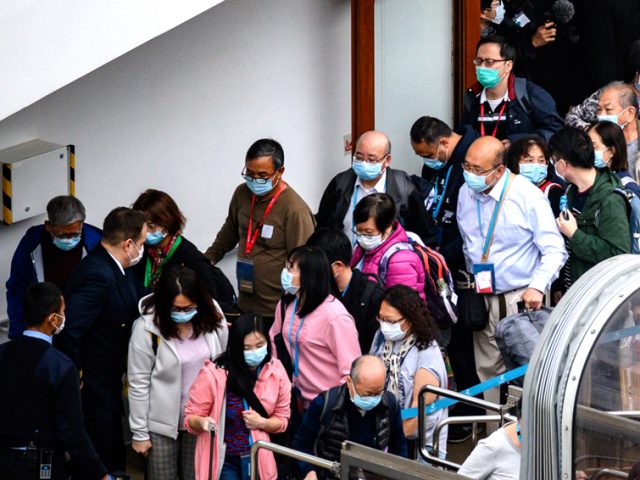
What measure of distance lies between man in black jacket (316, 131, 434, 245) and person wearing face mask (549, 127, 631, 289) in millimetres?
900

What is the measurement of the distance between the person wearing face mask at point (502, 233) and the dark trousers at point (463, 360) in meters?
0.35

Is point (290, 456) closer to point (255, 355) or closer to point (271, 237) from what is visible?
point (255, 355)

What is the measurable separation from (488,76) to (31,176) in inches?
121

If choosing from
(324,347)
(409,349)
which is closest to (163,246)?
(324,347)

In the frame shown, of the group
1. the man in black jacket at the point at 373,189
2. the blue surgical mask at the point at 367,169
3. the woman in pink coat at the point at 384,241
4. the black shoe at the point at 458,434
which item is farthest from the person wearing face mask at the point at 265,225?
the black shoe at the point at 458,434

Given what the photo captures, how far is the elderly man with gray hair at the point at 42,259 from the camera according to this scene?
795 centimetres

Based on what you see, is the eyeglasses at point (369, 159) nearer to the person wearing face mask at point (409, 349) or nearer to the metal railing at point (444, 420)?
the person wearing face mask at point (409, 349)

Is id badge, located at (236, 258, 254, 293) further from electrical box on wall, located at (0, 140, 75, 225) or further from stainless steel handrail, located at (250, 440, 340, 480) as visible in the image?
stainless steel handrail, located at (250, 440, 340, 480)

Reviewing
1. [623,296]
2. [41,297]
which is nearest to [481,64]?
[41,297]

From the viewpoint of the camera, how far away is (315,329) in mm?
7398

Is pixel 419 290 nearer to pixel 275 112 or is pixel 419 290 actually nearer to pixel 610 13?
pixel 275 112

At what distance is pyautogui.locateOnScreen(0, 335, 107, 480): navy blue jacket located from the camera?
6.73 m

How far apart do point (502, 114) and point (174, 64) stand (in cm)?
222

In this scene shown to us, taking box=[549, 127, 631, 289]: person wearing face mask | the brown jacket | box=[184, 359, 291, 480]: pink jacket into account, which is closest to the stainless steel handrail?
box=[184, 359, 291, 480]: pink jacket
